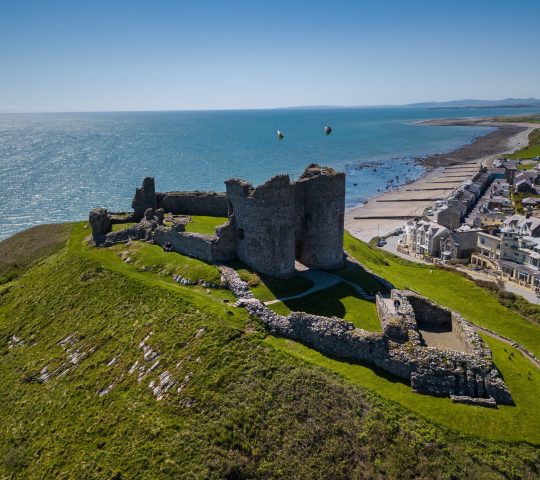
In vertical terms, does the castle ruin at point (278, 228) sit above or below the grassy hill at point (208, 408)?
above

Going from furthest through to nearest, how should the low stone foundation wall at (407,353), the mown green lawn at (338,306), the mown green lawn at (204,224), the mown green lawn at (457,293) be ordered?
1. the mown green lawn at (204,224)
2. the mown green lawn at (457,293)
3. the mown green lawn at (338,306)
4. the low stone foundation wall at (407,353)

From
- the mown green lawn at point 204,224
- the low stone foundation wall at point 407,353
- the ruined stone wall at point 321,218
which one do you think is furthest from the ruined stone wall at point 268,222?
the mown green lawn at point 204,224

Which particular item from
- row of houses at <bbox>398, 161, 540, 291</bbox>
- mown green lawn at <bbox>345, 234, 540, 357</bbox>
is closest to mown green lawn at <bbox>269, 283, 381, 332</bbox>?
mown green lawn at <bbox>345, 234, 540, 357</bbox>

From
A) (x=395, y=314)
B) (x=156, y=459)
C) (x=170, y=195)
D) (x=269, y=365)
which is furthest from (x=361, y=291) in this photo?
(x=170, y=195)

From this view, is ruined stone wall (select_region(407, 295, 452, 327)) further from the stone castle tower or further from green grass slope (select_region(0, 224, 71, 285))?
green grass slope (select_region(0, 224, 71, 285))

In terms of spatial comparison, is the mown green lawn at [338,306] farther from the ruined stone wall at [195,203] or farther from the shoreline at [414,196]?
the shoreline at [414,196]
